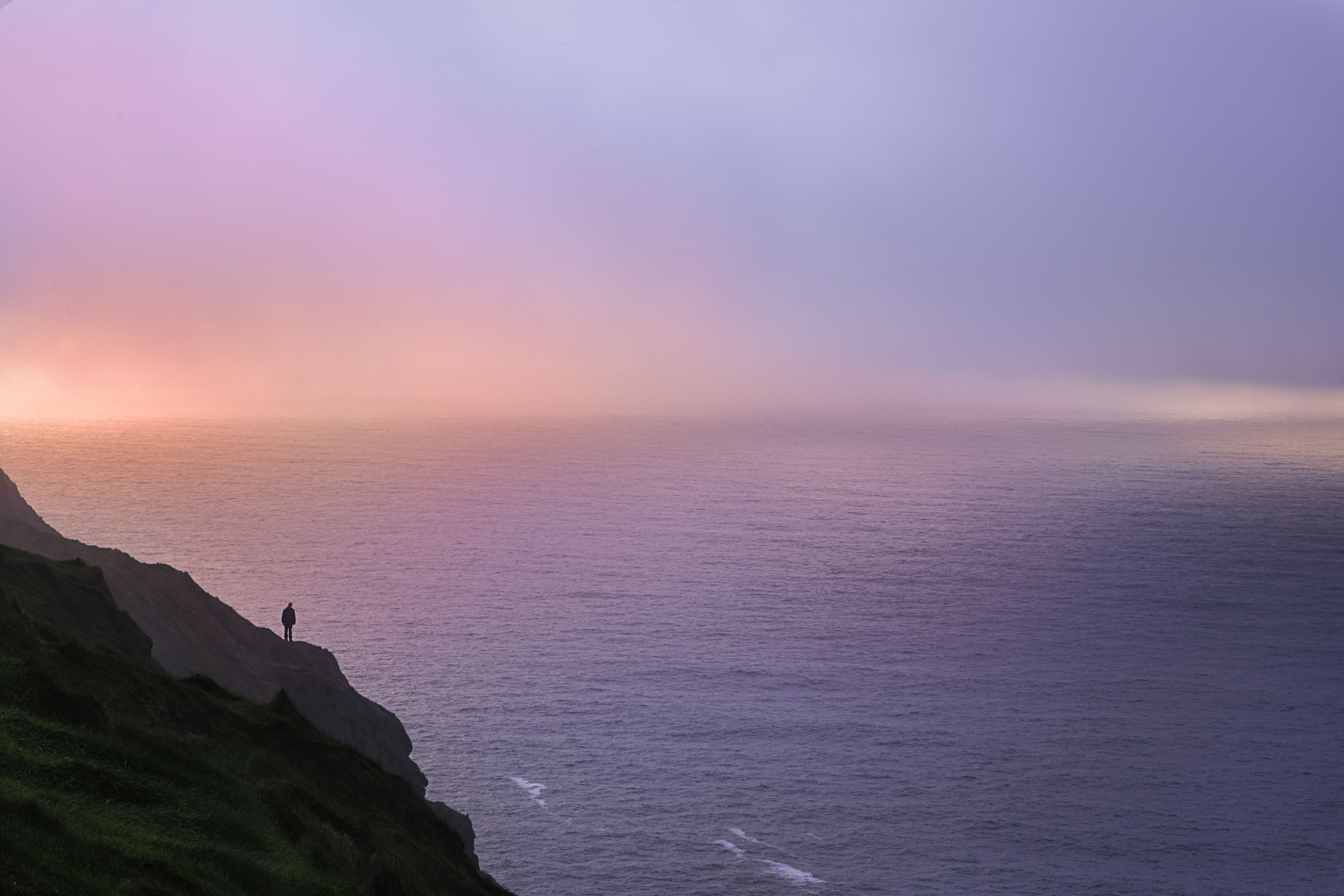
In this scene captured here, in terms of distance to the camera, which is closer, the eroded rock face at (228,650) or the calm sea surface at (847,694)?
the eroded rock face at (228,650)

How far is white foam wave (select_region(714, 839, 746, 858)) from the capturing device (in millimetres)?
58812

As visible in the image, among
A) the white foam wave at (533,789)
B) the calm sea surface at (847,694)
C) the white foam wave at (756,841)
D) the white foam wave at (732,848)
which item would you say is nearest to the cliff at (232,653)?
the white foam wave at (533,789)

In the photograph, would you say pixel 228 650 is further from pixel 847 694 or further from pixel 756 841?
pixel 847 694

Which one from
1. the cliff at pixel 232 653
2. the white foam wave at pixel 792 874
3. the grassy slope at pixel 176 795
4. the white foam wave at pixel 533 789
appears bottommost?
the white foam wave at pixel 792 874

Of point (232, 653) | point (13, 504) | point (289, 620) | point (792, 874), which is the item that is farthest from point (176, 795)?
point (13, 504)

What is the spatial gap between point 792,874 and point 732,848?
467 cm

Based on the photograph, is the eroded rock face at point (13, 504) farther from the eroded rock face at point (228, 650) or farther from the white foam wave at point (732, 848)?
the white foam wave at point (732, 848)

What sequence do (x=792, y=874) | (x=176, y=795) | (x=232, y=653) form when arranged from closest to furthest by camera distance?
(x=176, y=795)
(x=232, y=653)
(x=792, y=874)

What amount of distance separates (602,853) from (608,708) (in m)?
22.5

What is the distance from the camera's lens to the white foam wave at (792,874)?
5550cm

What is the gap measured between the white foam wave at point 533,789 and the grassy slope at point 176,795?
3911cm

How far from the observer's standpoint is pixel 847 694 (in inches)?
3403

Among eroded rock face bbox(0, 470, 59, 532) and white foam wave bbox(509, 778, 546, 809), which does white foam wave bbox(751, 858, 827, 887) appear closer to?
white foam wave bbox(509, 778, 546, 809)

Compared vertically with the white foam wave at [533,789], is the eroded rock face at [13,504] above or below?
above
